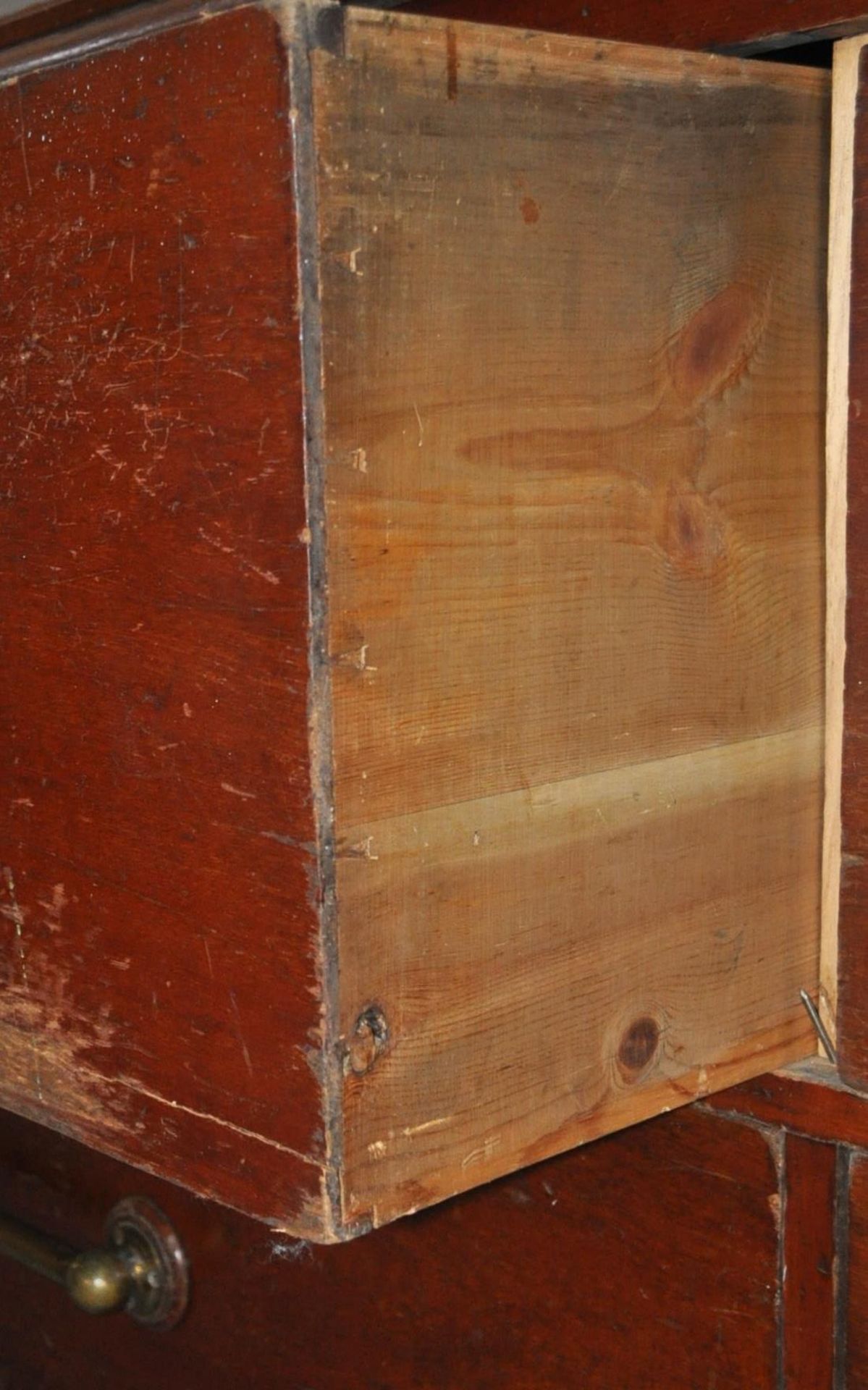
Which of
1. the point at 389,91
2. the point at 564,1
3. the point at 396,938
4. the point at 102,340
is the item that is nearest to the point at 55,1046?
the point at 396,938

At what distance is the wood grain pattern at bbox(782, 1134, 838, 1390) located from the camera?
2.46ft

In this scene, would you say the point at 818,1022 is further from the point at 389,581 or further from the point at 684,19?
the point at 684,19

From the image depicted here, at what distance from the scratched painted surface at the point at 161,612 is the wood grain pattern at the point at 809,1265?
0.93 ft

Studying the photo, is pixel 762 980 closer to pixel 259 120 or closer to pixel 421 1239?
pixel 421 1239

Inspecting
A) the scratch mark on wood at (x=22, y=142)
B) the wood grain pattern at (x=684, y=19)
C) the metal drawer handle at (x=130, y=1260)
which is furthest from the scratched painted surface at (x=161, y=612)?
the metal drawer handle at (x=130, y=1260)

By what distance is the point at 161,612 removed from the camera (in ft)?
1.94

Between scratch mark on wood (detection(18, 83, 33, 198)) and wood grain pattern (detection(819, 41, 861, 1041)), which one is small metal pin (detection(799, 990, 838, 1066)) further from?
scratch mark on wood (detection(18, 83, 33, 198))

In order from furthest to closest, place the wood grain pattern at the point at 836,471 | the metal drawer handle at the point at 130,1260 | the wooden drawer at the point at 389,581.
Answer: the metal drawer handle at the point at 130,1260, the wood grain pattern at the point at 836,471, the wooden drawer at the point at 389,581

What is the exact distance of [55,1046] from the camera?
26.9 inches

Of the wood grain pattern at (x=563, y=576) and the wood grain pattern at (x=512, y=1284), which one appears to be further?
the wood grain pattern at (x=512, y=1284)

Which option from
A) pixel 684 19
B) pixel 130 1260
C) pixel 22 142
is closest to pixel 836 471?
pixel 684 19

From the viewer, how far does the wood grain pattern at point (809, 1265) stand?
0.75 metres

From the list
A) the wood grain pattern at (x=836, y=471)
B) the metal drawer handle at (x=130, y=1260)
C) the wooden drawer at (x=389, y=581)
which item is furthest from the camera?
the metal drawer handle at (x=130, y=1260)

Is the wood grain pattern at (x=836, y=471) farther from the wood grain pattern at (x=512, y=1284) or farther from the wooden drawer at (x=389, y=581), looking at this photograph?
the wood grain pattern at (x=512, y=1284)
